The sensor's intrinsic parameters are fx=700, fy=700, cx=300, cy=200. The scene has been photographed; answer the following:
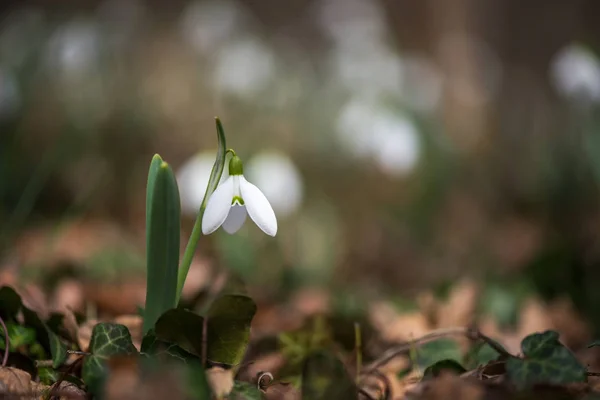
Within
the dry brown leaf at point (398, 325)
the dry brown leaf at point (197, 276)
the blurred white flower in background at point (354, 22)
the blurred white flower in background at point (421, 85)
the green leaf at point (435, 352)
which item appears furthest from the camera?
the blurred white flower in background at point (354, 22)

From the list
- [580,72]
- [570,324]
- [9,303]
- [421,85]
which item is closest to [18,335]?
[9,303]

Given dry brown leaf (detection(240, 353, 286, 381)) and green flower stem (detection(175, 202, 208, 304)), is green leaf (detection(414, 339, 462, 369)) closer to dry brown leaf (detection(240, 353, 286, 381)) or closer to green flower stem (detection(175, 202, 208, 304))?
dry brown leaf (detection(240, 353, 286, 381))

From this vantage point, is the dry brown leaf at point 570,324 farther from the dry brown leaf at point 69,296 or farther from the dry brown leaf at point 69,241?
the dry brown leaf at point 69,241

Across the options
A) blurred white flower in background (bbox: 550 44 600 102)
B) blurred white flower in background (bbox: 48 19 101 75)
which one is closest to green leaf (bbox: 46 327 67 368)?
blurred white flower in background (bbox: 550 44 600 102)

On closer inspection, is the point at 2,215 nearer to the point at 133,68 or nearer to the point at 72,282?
the point at 72,282

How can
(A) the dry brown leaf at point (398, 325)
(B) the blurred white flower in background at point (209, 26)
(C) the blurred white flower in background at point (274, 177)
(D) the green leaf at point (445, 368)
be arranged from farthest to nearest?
(B) the blurred white flower in background at point (209, 26) < (C) the blurred white flower in background at point (274, 177) < (A) the dry brown leaf at point (398, 325) < (D) the green leaf at point (445, 368)

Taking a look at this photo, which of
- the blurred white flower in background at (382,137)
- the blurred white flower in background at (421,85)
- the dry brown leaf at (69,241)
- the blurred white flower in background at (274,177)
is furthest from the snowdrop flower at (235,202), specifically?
the blurred white flower in background at (421,85)

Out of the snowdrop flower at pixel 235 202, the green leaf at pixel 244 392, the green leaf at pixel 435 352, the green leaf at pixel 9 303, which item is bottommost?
the green leaf at pixel 244 392
